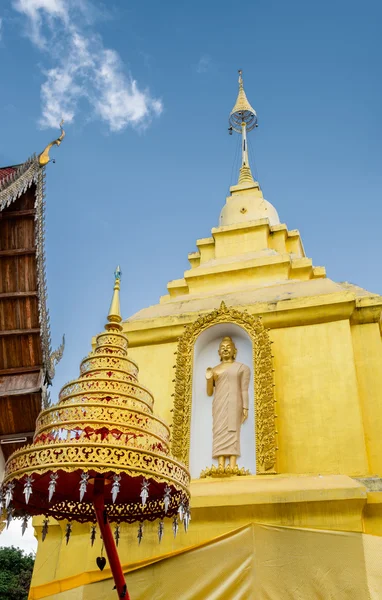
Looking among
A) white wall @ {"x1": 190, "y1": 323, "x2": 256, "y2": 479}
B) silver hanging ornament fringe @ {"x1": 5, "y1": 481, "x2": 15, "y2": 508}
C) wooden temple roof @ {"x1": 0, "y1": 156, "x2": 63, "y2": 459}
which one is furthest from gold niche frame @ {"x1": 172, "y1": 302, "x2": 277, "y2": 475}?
silver hanging ornament fringe @ {"x1": 5, "y1": 481, "x2": 15, "y2": 508}

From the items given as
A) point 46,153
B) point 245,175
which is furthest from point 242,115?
point 46,153

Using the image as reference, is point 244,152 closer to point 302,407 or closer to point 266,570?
point 302,407

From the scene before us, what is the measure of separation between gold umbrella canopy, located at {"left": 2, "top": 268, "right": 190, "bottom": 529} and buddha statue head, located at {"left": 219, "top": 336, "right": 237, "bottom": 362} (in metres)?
2.73

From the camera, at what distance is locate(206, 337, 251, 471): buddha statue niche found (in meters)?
7.29

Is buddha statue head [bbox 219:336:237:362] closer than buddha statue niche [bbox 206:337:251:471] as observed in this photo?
No

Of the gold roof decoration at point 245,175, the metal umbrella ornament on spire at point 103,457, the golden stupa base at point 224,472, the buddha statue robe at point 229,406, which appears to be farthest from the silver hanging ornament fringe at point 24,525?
the gold roof decoration at point 245,175

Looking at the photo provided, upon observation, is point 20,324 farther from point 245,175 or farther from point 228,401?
point 245,175

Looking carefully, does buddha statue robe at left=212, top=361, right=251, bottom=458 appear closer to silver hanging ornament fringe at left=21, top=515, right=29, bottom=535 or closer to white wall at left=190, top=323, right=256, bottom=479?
white wall at left=190, top=323, right=256, bottom=479

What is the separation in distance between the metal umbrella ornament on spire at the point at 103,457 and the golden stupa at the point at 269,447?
0.84 metres

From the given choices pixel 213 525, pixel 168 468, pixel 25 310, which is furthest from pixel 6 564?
pixel 168 468

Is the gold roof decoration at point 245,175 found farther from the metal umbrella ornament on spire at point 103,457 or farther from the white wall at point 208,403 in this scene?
the metal umbrella ornament on spire at point 103,457

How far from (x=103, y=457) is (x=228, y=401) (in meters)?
3.59

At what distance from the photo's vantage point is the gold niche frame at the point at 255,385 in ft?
23.2

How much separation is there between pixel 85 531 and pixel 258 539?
2159mm
